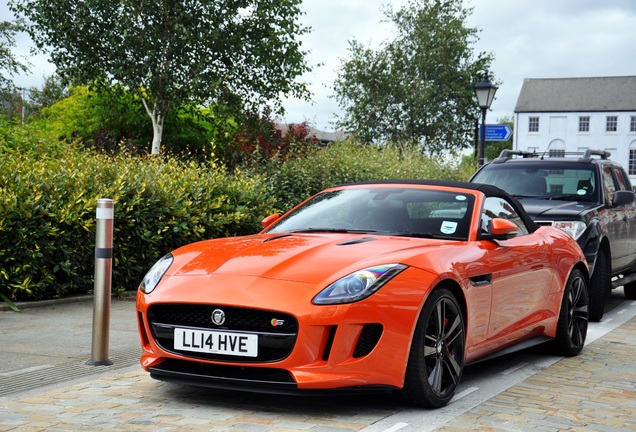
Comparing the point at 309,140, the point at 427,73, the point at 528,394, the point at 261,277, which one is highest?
the point at 427,73

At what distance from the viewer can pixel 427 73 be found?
64.6 metres

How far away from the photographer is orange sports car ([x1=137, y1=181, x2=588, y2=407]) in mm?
5141

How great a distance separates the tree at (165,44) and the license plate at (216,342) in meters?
27.9

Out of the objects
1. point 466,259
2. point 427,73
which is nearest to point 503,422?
point 466,259

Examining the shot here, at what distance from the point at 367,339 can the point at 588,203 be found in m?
6.87

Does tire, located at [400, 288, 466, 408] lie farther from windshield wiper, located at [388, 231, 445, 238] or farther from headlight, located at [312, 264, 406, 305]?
windshield wiper, located at [388, 231, 445, 238]

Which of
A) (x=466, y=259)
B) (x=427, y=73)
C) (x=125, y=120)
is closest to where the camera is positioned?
(x=466, y=259)

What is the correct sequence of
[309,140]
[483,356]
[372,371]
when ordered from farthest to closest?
1. [309,140]
2. [483,356]
3. [372,371]

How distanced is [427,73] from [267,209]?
2051 inches

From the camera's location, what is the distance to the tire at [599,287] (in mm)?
10539

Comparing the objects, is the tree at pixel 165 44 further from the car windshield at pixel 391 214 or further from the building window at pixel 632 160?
the building window at pixel 632 160

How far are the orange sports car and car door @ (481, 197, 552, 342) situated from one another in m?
0.02

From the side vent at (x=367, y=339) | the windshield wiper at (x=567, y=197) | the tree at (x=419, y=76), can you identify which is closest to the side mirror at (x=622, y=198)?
the windshield wiper at (x=567, y=197)

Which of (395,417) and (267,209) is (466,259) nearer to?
(395,417)
